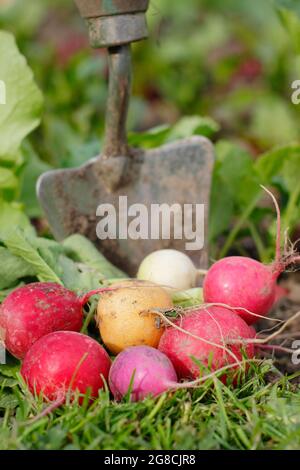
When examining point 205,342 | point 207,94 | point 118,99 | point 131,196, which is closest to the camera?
point 205,342

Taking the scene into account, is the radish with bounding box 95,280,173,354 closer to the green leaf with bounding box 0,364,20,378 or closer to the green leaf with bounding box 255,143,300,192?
the green leaf with bounding box 0,364,20,378

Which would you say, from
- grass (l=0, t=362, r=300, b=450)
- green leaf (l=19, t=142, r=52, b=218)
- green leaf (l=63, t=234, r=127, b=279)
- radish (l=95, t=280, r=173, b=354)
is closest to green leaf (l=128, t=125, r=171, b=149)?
green leaf (l=19, t=142, r=52, b=218)

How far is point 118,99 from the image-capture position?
2.04m

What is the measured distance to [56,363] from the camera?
1.44 metres

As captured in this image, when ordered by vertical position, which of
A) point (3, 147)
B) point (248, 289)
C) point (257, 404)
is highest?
point (3, 147)

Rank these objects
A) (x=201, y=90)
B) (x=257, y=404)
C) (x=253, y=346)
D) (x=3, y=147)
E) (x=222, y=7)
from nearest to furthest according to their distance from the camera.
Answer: (x=257, y=404) → (x=253, y=346) → (x=3, y=147) → (x=201, y=90) → (x=222, y=7)

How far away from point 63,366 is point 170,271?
0.47 metres

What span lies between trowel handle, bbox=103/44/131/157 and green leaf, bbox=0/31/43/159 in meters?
0.21

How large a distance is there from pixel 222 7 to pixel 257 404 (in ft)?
12.7

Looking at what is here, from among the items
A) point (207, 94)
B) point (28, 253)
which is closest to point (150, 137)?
point (28, 253)

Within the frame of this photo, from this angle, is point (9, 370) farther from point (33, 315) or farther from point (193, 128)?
point (193, 128)

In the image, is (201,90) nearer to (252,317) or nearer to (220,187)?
(220,187)

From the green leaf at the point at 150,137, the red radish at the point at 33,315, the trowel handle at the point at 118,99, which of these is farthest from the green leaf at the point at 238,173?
the red radish at the point at 33,315

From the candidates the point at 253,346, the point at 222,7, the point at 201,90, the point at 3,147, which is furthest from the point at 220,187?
the point at 222,7
